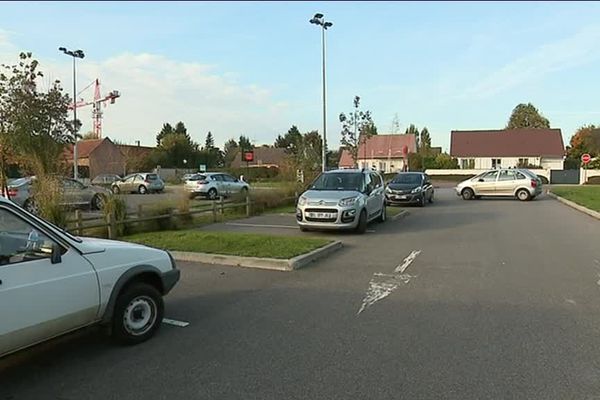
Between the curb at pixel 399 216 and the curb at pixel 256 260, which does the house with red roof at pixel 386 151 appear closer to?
the curb at pixel 399 216

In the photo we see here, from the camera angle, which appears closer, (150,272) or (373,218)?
(150,272)

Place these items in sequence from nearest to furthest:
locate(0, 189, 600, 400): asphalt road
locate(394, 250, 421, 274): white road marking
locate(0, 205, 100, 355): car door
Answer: locate(0, 205, 100, 355): car door < locate(0, 189, 600, 400): asphalt road < locate(394, 250, 421, 274): white road marking

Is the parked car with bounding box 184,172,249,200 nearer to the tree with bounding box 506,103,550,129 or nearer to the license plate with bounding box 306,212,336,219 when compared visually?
the license plate with bounding box 306,212,336,219

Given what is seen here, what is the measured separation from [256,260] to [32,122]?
1032 centimetres

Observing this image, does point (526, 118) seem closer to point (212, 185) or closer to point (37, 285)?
point (212, 185)

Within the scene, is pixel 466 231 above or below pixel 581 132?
below

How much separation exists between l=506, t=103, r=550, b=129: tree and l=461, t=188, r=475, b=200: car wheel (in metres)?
78.7

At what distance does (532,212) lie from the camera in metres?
20.1

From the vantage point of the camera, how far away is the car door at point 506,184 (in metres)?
27.0

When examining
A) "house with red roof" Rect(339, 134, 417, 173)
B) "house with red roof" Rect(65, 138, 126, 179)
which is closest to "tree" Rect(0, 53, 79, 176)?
"house with red roof" Rect(65, 138, 126, 179)

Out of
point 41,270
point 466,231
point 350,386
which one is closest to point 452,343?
point 350,386

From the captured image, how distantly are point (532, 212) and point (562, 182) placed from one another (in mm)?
37656

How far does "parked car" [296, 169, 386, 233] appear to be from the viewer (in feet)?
44.1

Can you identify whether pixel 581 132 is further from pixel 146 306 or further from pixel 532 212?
pixel 146 306
